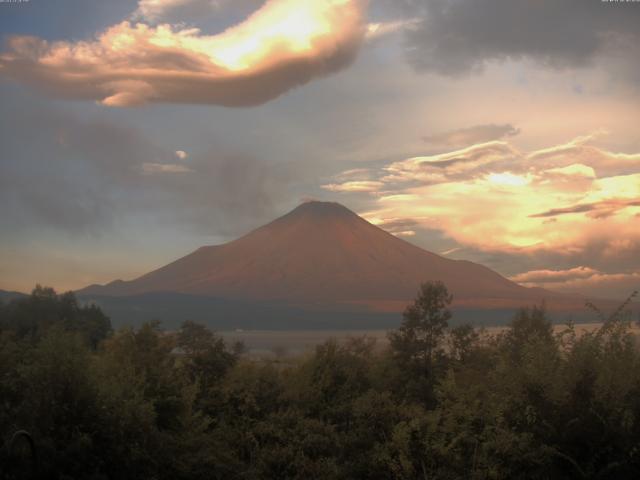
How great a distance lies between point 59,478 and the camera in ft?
55.2

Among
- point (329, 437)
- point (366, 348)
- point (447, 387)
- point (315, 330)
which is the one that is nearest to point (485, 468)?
point (447, 387)

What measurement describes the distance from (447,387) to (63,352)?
517 inches

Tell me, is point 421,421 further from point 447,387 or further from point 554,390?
point 554,390

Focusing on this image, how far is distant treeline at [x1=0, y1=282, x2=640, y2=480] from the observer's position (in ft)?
58.7

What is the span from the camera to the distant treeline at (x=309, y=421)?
705 inches

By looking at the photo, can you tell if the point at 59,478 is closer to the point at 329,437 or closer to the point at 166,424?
the point at 166,424

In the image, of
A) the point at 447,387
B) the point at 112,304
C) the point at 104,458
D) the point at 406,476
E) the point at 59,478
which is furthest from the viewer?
the point at 112,304

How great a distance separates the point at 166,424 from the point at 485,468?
1191cm

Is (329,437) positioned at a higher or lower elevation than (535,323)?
lower

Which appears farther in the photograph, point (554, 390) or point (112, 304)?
point (112, 304)

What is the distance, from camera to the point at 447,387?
24344 millimetres

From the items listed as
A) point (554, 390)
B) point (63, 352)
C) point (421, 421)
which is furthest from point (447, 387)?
point (63, 352)

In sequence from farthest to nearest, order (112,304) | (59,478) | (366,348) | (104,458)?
(112,304)
(366,348)
(104,458)
(59,478)

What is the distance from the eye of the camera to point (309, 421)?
94.2ft
